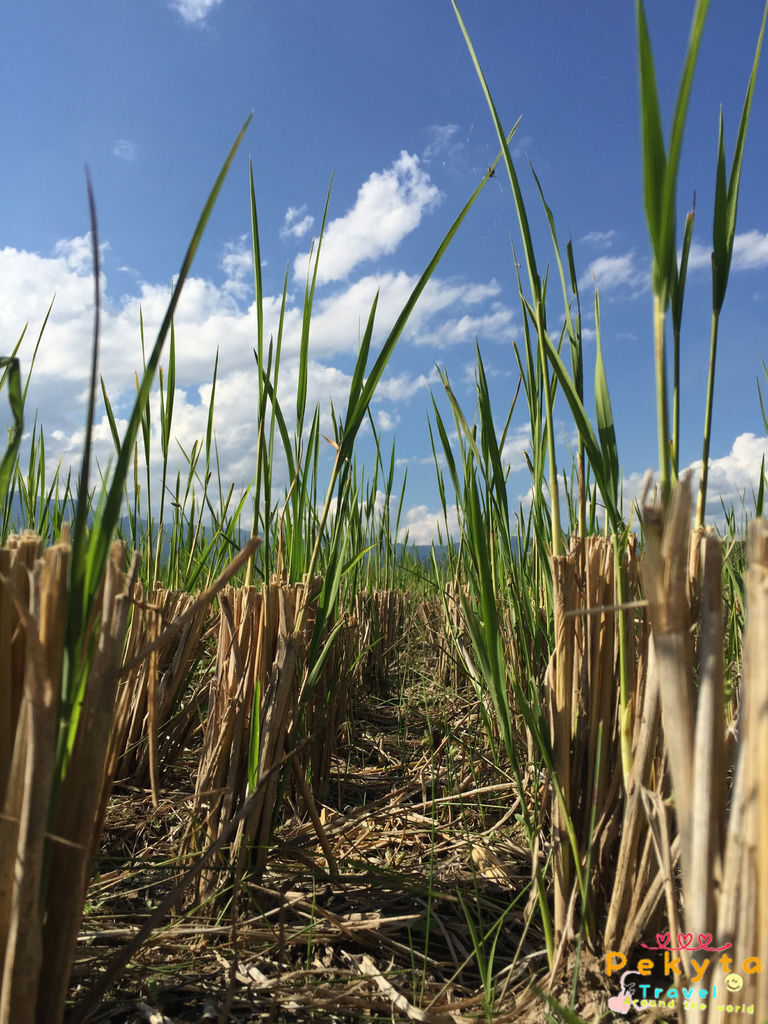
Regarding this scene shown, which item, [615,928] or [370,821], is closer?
[615,928]

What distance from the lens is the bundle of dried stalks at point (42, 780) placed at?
465 millimetres

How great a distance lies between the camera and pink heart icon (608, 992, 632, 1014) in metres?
0.69

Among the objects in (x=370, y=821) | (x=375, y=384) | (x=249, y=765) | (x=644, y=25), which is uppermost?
(x=644, y=25)

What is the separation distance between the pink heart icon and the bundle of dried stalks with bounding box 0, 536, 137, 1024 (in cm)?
55

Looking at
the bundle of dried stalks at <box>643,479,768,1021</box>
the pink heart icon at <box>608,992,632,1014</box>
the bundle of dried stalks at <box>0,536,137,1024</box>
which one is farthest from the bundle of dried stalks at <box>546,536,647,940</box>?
the bundle of dried stalks at <box>0,536,137,1024</box>

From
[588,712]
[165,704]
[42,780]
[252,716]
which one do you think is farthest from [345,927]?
[165,704]

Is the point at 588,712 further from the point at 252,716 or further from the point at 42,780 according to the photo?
the point at 42,780

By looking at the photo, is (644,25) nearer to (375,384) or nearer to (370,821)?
(375,384)

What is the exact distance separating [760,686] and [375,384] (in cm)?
60

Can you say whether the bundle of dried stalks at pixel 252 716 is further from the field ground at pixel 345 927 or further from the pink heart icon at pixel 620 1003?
the pink heart icon at pixel 620 1003

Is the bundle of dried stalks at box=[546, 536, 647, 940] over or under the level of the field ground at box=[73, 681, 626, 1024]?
over

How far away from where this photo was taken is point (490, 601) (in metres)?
0.79

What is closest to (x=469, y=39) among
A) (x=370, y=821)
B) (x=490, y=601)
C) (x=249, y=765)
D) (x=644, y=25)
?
(x=644, y=25)

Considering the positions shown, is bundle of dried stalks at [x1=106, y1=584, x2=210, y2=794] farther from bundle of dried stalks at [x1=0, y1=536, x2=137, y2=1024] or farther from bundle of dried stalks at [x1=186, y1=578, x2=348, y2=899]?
bundle of dried stalks at [x1=0, y1=536, x2=137, y2=1024]
